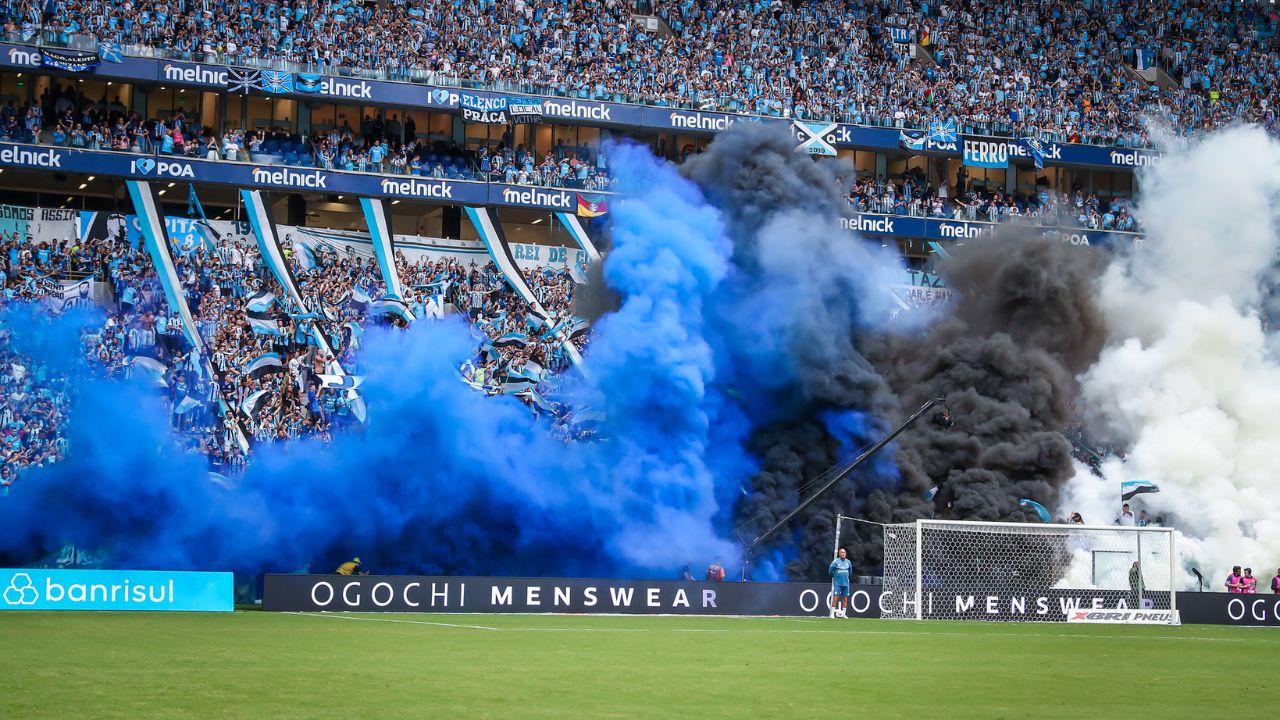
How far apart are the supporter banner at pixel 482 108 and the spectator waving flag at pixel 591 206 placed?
4.09 meters

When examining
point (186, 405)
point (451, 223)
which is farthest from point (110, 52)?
point (186, 405)

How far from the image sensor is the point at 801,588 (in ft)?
118

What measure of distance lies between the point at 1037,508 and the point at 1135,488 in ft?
14.2

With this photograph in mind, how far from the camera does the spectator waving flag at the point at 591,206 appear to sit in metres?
53.7

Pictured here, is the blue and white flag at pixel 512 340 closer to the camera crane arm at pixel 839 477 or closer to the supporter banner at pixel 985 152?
the camera crane arm at pixel 839 477

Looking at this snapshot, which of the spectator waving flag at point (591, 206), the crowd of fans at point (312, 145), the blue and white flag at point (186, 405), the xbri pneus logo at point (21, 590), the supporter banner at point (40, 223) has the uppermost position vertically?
the crowd of fans at point (312, 145)

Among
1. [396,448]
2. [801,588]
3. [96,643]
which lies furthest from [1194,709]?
[396,448]

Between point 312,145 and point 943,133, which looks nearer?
point 312,145

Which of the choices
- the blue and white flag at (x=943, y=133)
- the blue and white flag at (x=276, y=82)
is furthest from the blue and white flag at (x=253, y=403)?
the blue and white flag at (x=943, y=133)

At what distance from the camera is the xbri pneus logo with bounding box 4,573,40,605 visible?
102ft

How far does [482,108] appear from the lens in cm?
5384

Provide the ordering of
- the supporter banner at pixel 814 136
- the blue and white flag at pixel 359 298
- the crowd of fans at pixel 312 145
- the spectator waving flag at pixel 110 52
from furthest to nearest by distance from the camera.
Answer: the supporter banner at pixel 814 136 → the crowd of fans at pixel 312 145 → the spectator waving flag at pixel 110 52 → the blue and white flag at pixel 359 298

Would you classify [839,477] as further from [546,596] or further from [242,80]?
[242,80]

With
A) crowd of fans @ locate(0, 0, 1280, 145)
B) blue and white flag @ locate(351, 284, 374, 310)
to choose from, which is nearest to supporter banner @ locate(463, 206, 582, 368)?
crowd of fans @ locate(0, 0, 1280, 145)
